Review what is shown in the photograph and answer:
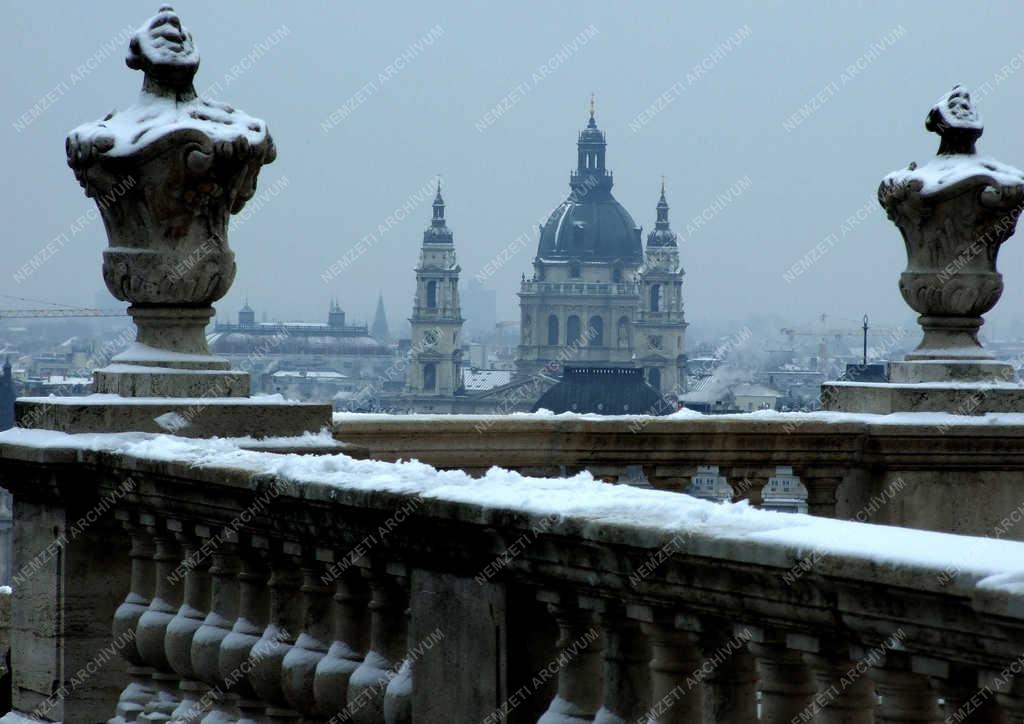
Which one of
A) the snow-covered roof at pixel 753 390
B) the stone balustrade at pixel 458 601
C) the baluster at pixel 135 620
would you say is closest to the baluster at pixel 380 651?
the stone balustrade at pixel 458 601

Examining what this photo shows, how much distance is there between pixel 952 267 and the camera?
31.2 feet

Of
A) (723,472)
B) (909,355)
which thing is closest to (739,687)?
(723,472)

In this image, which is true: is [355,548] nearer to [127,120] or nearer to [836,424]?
[127,120]

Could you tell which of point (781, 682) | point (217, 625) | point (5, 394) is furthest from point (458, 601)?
point (5, 394)

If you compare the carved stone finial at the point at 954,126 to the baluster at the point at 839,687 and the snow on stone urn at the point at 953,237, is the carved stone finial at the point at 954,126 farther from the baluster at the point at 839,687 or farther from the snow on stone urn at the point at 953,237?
the baluster at the point at 839,687

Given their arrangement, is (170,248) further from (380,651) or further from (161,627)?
(380,651)

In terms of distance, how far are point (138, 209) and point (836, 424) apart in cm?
369

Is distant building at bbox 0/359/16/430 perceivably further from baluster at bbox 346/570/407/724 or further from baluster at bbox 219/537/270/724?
baluster at bbox 346/570/407/724

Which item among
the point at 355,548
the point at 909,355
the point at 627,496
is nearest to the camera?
the point at 627,496

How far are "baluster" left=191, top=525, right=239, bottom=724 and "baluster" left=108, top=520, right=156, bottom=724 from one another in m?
0.43

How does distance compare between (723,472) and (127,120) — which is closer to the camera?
(127,120)

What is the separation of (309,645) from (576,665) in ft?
3.79

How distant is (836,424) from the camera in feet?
30.5

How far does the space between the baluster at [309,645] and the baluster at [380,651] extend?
23 cm
